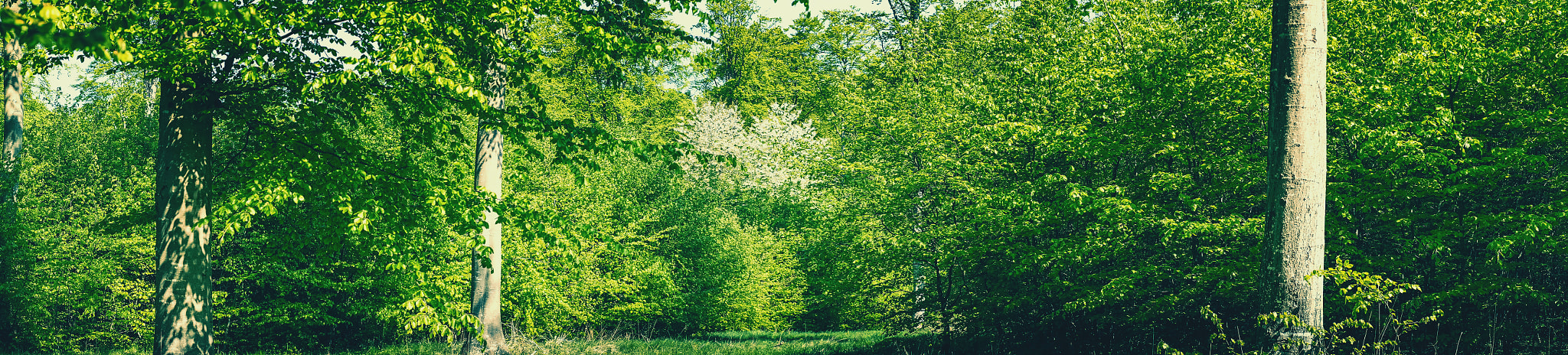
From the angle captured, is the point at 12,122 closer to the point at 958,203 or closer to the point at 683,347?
the point at 683,347

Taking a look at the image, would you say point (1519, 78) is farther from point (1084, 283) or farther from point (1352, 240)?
point (1084, 283)

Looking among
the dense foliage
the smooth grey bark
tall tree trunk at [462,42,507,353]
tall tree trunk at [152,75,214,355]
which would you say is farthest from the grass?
tall tree trunk at [152,75,214,355]

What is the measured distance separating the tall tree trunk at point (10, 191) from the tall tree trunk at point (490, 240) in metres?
12.2

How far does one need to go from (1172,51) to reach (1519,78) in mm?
3593

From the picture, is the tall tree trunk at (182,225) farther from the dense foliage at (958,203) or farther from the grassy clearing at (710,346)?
the grassy clearing at (710,346)

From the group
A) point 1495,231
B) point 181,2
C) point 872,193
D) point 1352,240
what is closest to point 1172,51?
point 1352,240

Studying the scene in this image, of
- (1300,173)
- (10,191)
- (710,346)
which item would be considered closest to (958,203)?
(710,346)

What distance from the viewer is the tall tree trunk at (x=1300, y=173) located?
5.51 metres

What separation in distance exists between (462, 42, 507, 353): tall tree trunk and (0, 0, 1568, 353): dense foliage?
0.37 metres

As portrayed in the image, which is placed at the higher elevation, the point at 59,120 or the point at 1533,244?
the point at 59,120

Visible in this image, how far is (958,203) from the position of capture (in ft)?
48.5

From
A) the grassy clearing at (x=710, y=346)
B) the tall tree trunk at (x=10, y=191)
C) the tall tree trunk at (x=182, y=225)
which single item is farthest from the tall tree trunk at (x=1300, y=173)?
the tall tree trunk at (x=10, y=191)

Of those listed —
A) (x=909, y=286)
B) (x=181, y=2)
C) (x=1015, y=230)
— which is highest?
(x=181, y=2)

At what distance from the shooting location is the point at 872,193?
1661 centimetres
